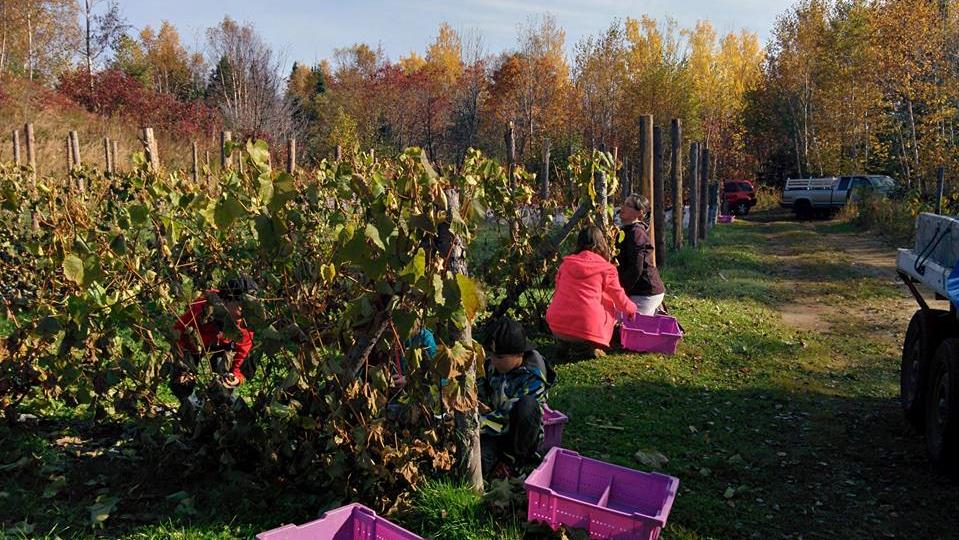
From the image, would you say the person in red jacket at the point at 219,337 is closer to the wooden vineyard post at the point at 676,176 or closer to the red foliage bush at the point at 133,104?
the wooden vineyard post at the point at 676,176

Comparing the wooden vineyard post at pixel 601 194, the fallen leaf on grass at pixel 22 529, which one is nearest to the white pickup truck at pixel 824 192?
the wooden vineyard post at pixel 601 194

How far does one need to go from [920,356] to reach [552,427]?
2607mm

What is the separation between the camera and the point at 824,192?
2884cm

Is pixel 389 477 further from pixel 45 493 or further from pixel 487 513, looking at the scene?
pixel 45 493

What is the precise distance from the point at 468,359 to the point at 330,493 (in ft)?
3.67

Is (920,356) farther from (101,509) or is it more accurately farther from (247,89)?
(247,89)

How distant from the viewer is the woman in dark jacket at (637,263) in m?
7.27

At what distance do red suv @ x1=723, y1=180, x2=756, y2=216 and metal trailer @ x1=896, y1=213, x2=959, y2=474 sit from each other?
96.4 feet

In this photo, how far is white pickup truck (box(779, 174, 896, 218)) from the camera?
88.7 feet

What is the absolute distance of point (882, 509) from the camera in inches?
162

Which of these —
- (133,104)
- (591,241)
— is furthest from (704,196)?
(133,104)

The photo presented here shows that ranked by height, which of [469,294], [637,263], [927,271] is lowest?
[637,263]

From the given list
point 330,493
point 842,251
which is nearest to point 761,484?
point 330,493

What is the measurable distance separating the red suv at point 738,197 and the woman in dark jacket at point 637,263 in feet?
91.1
